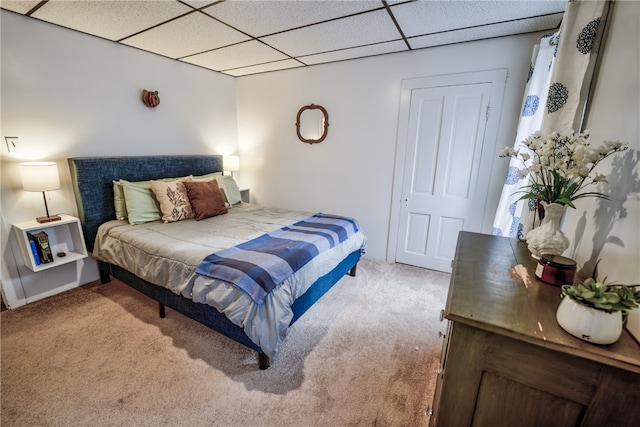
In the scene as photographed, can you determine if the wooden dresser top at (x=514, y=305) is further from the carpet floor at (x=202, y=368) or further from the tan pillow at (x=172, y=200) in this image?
the tan pillow at (x=172, y=200)

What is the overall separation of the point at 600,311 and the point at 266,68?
384 cm

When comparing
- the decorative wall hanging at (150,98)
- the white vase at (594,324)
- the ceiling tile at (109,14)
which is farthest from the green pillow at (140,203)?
the white vase at (594,324)

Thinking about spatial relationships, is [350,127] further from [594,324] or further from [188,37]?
[594,324]

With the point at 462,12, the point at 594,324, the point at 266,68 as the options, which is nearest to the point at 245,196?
the point at 266,68

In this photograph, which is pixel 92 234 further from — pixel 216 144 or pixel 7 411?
pixel 216 144

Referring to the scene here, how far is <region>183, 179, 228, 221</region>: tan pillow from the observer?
111 inches

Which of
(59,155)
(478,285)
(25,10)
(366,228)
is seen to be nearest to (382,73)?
(366,228)

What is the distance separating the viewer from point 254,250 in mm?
1969

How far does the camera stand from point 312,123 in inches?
139

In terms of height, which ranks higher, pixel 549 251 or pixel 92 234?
pixel 549 251

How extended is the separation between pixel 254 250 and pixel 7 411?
152cm

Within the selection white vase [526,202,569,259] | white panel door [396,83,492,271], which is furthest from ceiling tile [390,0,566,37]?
white vase [526,202,569,259]

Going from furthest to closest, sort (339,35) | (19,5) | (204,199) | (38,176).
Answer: (204,199), (339,35), (38,176), (19,5)

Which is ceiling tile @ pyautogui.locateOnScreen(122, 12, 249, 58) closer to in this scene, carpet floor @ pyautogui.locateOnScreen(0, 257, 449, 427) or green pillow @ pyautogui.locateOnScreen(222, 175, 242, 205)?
green pillow @ pyautogui.locateOnScreen(222, 175, 242, 205)
